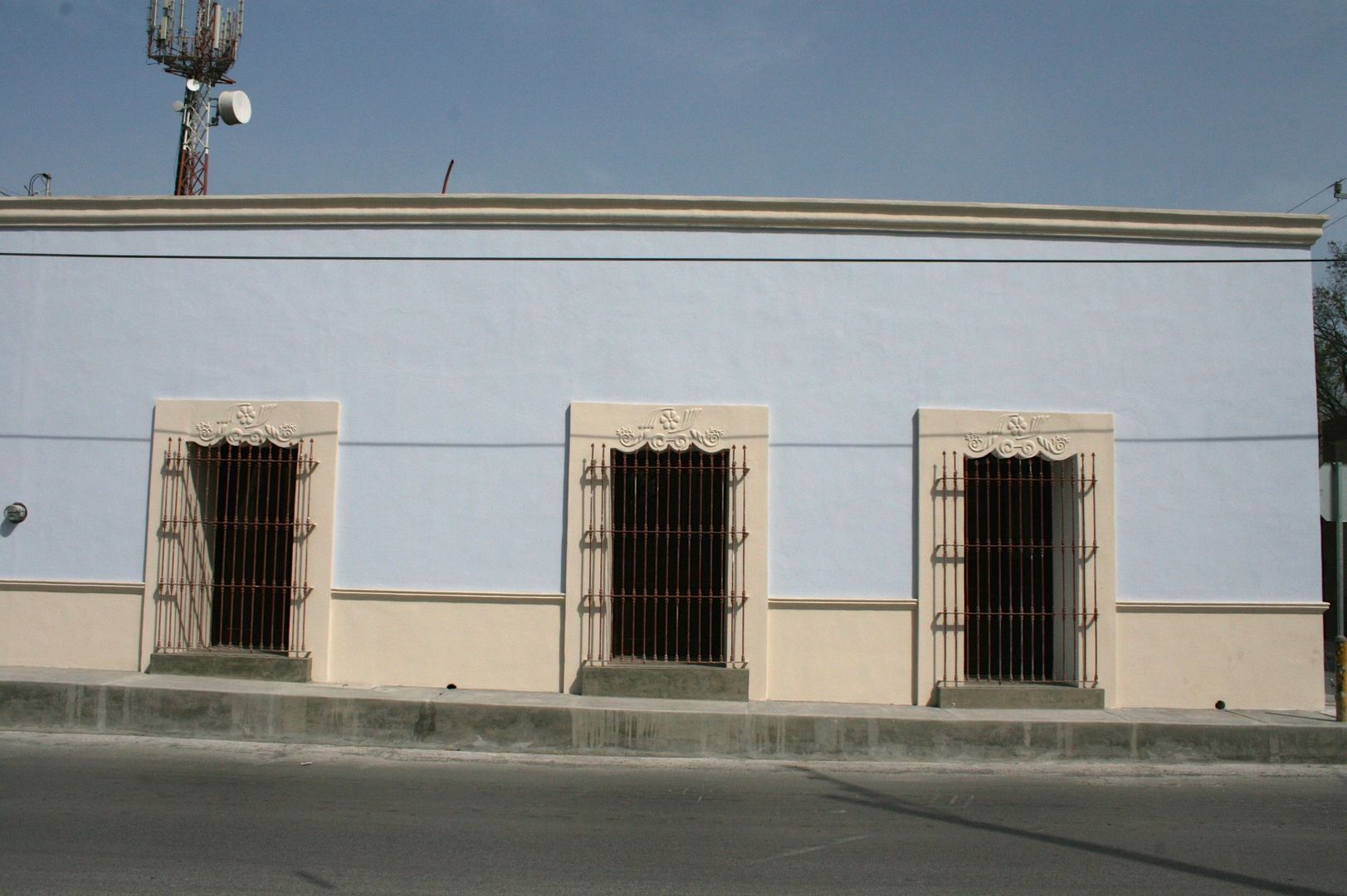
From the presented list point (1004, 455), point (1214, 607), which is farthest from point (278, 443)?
point (1214, 607)

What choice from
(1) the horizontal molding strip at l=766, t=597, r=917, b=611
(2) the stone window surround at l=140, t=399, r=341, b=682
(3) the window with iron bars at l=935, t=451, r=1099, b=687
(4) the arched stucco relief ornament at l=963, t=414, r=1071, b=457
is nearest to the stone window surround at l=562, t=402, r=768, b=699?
(1) the horizontal molding strip at l=766, t=597, r=917, b=611

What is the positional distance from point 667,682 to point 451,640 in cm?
205

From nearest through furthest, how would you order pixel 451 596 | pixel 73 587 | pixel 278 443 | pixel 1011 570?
pixel 1011 570
pixel 451 596
pixel 278 443
pixel 73 587

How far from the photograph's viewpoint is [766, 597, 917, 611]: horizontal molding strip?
9.94 metres

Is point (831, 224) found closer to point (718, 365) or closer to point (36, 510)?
point (718, 365)

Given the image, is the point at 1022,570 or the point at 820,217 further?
the point at 820,217

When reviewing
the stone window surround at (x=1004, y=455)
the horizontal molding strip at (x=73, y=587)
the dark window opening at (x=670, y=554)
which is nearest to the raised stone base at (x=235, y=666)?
the horizontal molding strip at (x=73, y=587)

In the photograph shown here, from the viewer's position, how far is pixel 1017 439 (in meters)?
10.1

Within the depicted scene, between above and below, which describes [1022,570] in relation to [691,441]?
below

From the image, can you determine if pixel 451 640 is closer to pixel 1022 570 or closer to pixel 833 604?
pixel 833 604

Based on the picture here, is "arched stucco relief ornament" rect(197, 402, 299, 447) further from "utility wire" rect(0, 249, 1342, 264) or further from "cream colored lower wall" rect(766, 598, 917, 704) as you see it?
"cream colored lower wall" rect(766, 598, 917, 704)

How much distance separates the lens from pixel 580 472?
10062 millimetres

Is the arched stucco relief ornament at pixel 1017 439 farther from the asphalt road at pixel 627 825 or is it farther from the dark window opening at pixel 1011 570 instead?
the asphalt road at pixel 627 825

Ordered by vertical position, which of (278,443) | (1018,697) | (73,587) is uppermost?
(278,443)
